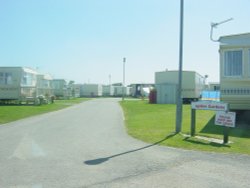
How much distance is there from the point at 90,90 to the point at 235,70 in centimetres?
5791

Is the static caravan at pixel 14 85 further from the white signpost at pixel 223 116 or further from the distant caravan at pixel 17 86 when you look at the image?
the white signpost at pixel 223 116

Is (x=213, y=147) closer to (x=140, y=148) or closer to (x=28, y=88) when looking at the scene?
(x=140, y=148)

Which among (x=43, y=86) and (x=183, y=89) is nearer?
(x=183, y=89)

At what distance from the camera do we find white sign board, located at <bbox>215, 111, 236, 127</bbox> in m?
9.63

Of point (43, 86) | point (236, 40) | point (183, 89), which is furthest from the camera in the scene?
point (43, 86)

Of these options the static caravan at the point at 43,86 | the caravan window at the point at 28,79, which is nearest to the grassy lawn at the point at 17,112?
the caravan window at the point at 28,79

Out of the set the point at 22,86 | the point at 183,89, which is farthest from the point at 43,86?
the point at 183,89

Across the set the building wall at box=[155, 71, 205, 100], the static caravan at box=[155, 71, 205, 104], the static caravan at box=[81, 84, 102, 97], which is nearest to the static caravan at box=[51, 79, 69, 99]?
the static caravan at box=[155, 71, 205, 104]

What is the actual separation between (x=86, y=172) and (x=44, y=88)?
32.8 metres

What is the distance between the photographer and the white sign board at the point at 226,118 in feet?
31.6

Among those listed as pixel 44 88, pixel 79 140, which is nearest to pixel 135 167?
pixel 79 140

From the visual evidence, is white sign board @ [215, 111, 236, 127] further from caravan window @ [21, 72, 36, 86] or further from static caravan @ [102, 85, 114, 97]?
static caravan @ [102, 85, 114, 97]

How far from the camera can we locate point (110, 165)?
7000mm

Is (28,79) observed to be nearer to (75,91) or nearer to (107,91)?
(75,91)
